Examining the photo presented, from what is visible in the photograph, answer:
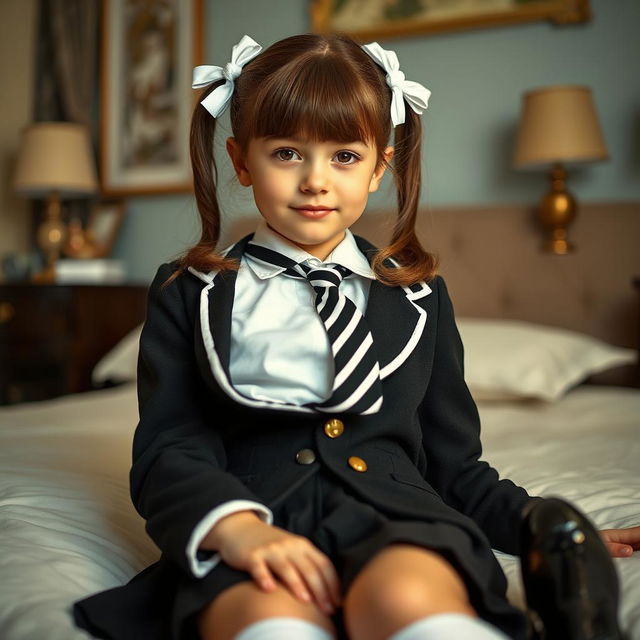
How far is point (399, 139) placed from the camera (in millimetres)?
1219

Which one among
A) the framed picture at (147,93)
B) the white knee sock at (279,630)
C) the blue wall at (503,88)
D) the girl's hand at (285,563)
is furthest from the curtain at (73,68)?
the white knee sock at (279,630)

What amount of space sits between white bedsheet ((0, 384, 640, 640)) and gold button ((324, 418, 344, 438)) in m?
0.27

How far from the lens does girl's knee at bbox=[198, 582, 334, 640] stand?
2.38 feet

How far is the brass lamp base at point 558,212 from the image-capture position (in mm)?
2760

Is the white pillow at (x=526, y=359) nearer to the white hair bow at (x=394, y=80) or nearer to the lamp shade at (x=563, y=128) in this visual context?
the lamp shade at (x=563, y=128)

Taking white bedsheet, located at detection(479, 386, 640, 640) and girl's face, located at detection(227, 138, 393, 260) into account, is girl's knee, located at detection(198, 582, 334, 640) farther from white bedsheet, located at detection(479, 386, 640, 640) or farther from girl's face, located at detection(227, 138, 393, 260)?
girl's face, located at detection(227, 138, 393, 260)

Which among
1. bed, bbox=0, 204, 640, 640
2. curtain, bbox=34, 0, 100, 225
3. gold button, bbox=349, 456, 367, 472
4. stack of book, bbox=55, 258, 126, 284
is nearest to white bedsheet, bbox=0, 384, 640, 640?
bed, bbox=0, 204, 640, 640

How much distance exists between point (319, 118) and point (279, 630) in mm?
588

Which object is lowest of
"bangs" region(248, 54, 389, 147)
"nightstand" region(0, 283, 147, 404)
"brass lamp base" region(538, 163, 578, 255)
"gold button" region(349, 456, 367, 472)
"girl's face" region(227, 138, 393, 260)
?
"nightstand" region(0, 283, 147, 404)

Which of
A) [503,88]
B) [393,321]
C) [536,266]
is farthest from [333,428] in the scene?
[503,88]

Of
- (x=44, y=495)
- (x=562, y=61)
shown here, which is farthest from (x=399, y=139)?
(x=562, y=61)

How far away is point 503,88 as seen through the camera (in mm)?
2998

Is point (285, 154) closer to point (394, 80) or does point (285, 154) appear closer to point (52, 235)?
point (394, 80)

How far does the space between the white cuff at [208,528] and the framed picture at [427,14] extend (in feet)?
7.83
